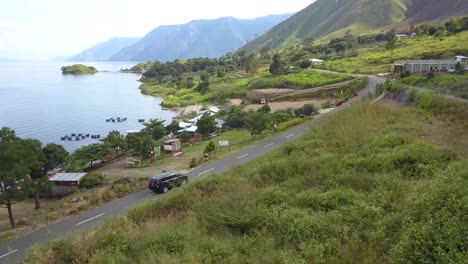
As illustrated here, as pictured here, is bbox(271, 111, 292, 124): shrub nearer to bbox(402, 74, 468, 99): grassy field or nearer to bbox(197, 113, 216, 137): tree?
bbox(197, 113, 216, 137): tree

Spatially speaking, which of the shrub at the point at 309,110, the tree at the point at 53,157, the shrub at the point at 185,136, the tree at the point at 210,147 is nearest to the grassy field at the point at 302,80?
the shrub at the point at 309,110

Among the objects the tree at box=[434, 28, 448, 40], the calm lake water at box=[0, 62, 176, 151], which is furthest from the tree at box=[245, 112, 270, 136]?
the tree at box=[434, 28, 448, 40]

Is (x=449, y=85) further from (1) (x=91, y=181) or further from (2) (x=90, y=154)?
(2) (x=90, y=154)

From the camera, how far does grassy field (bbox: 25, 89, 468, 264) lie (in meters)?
11.1

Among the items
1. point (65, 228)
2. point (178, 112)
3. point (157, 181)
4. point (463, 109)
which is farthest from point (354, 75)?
point (65, 228)

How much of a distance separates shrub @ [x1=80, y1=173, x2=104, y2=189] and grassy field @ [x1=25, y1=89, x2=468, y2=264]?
44.1 ft

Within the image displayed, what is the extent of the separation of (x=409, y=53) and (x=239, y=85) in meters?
37.9

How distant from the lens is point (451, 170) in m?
14.1

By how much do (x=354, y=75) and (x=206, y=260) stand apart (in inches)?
2776

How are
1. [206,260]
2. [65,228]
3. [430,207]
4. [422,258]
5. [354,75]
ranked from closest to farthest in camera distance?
[422,258], [430,207], [206,260], [65,228], [354,75]

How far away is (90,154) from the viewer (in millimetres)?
41500

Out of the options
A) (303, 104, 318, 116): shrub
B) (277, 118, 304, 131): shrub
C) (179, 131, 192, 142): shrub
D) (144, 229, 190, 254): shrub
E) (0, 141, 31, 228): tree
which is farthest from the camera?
(303, 104, 318, 116): shrub

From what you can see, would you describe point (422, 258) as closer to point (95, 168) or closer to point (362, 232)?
point (362, 232)

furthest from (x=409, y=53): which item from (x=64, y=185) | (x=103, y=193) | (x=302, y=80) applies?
(x=103, y=193)
